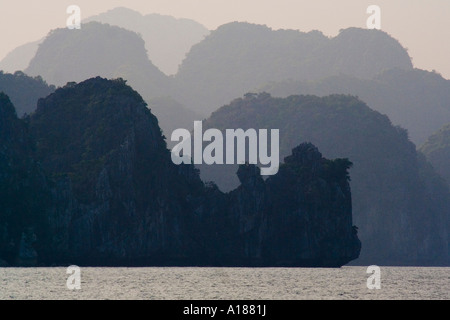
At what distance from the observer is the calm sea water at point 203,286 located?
10625 centimetres

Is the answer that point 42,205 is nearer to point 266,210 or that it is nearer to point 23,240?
point 23,240

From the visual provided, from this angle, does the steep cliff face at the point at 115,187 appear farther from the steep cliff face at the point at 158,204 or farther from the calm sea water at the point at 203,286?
the calm sea water at the point at 203,286

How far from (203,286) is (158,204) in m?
64.9

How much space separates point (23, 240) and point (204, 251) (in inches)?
1410

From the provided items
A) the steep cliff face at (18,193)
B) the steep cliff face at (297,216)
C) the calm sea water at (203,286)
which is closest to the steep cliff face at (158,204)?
the steep cliff face at (297,216)

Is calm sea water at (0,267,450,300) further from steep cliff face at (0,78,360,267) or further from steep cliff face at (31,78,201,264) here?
steep cliff face at (0,78,360,267)

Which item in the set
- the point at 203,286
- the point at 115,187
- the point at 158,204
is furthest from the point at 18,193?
the point at 203,286

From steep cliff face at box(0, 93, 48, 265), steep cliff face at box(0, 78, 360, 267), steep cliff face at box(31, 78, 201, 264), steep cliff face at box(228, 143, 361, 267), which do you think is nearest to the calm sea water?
steep cliff face at box(0, 93, 48, 265)

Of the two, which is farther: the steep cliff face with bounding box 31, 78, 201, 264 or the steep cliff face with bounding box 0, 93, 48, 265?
the steep cliff face with bounding box 31, 78, 201, 264

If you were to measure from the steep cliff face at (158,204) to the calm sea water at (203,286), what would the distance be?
2408cm

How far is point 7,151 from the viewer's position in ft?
563

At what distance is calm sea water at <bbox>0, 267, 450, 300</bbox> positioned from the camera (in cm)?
10625

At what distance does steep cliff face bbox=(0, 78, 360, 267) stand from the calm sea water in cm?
2408
